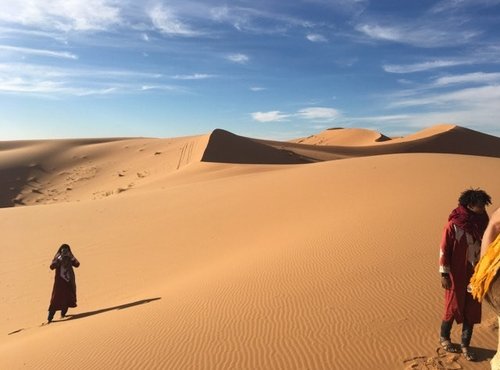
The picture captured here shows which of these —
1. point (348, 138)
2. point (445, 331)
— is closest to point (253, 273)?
point (445, 331)

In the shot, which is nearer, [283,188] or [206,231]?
[206,231]

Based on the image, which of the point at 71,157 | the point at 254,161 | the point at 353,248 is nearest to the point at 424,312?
the point at 353,248

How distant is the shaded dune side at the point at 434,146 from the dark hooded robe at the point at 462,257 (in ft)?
145

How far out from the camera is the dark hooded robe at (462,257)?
452 cm

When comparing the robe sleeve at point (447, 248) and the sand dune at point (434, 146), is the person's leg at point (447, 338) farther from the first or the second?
the sand dune at point (434, 146)

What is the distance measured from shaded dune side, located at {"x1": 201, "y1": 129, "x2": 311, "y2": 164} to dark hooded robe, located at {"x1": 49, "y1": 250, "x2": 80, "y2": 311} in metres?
28.2

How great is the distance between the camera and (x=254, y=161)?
131 ft

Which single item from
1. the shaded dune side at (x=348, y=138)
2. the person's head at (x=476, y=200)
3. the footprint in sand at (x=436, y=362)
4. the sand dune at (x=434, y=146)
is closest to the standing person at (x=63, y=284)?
the footprint in sand at (x=436, y=362)

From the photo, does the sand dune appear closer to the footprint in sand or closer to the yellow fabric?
the footprint in sand

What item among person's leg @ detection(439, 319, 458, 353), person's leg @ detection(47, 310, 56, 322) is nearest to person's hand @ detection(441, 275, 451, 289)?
person's leg @ detection(439, 319, 458, 353)

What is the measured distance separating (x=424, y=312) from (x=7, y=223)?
1842 centimetres

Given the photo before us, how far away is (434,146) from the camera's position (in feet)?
186

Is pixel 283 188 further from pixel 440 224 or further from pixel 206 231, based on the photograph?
pixel 440 224

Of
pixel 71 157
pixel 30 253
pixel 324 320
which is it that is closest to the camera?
pixel 324 320
